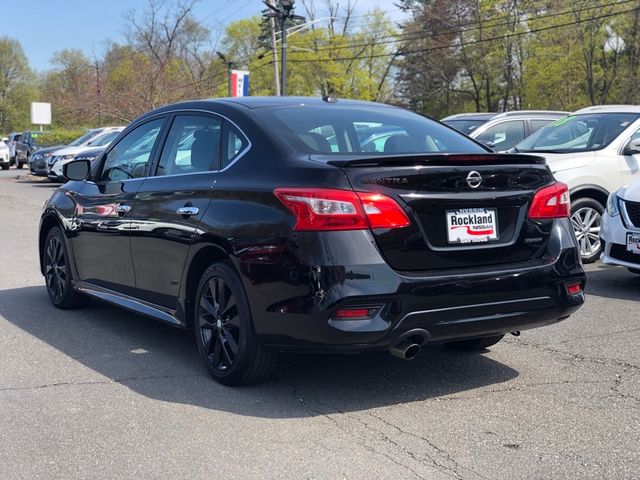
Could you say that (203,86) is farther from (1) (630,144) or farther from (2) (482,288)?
(2) (482,288)

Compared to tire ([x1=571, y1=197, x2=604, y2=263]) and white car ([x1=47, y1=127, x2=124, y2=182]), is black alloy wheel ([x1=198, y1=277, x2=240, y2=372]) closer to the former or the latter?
tire ([x1=571, y1=197, x2=604, y2=263])

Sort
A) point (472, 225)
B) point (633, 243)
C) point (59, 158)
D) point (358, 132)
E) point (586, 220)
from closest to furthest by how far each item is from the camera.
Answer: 1. point (472, 225)
2. point (358, 132)
3. point (633, 243)
4. point (586, 220)
5. point (59, 158)

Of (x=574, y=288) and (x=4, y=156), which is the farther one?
(x=4, y=156)

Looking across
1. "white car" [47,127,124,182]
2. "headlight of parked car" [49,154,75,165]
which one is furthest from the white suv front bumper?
"headlight of parked car" [49,154,75,165]

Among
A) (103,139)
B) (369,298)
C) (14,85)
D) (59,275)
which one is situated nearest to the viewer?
(369,298)

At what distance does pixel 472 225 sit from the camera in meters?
4.37

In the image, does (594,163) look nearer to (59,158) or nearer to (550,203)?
(550,203)

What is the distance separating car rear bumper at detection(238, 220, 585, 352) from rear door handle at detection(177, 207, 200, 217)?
630mm

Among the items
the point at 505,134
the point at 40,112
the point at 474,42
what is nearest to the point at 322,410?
Result: the point at 505,134

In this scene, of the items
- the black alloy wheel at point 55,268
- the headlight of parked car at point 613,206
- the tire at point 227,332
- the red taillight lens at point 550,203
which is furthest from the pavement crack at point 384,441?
the headlight of parked car at point 613,206

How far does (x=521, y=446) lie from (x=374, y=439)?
689mm

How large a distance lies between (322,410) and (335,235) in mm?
985

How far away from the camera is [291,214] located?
4180 mm

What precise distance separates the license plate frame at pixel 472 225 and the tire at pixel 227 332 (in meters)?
1.17
